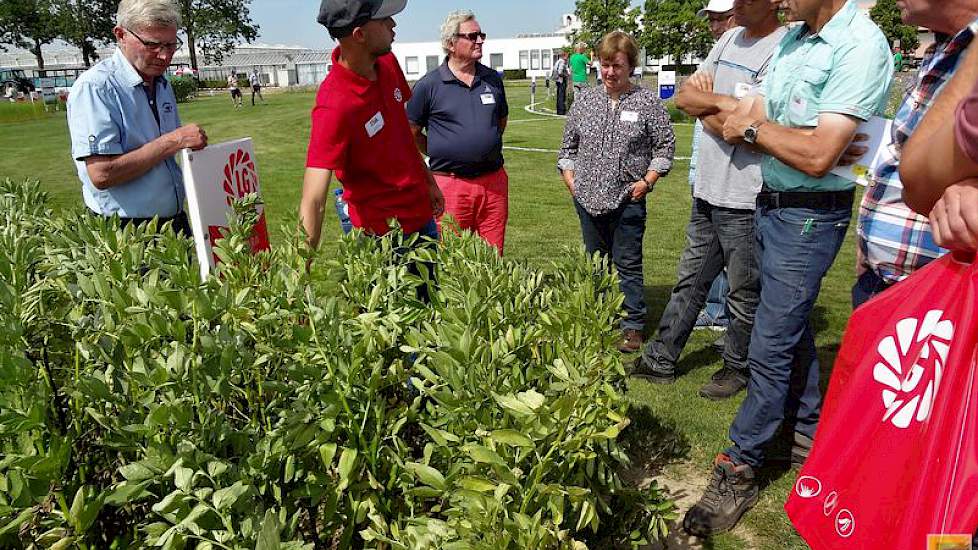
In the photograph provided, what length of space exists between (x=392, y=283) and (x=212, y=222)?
1.68 meters

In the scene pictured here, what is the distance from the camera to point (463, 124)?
4.99 m

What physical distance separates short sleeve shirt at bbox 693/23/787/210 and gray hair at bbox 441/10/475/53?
1.86 m

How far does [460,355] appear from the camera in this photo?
5.83 ft

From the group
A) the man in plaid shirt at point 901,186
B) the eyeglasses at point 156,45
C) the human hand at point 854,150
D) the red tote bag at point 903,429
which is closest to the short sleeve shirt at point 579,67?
the eyeglasses at point 156,45

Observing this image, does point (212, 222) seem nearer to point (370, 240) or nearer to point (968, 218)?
point (370, 240)

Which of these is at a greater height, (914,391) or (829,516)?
(914,391)

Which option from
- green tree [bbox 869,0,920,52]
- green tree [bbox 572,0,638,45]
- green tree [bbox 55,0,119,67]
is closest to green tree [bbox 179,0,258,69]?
green tree [bbox 55,0,119,67]

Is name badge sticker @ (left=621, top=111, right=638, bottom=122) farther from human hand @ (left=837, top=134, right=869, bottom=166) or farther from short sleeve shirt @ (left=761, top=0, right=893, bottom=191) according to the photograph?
human hand @ (left=837, top=134, right=869, bottom=166)

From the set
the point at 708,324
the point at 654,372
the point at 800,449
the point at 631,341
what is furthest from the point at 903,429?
the point at 708,324

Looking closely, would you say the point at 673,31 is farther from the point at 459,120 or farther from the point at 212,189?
the point at 212,189

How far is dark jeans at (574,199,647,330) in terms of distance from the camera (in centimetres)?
502

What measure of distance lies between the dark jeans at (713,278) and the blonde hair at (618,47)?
117 cm

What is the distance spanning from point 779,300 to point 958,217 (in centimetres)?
160

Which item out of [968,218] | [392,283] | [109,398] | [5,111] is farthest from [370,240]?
[5,111]
